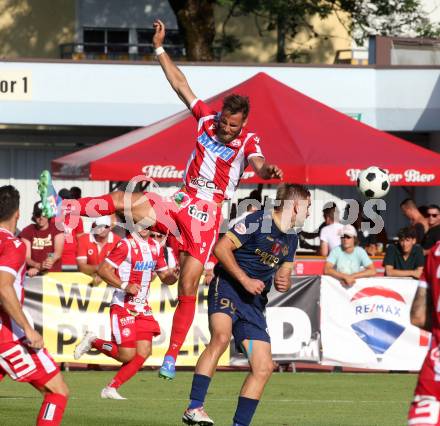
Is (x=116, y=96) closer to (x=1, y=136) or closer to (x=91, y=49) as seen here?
(x=1, y=136)

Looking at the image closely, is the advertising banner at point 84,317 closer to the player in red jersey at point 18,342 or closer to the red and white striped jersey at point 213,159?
the red and white striped jersey at point 213,159

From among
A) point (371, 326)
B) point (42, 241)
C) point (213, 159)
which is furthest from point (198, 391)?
point (42, 241)

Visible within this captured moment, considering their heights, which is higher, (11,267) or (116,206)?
(116,206)

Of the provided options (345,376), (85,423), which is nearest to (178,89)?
(85,423)

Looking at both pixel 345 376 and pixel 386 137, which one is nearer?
pixel 345 376

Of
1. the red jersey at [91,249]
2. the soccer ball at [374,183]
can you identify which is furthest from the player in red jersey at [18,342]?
the red jersey at [91,249]

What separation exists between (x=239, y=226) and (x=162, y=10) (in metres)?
28.7

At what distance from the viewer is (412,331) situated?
55.7ft

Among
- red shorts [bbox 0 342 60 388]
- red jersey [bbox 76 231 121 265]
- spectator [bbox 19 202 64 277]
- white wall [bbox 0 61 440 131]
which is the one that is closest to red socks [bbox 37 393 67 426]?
red shorts [bbox 0 342 60 388]

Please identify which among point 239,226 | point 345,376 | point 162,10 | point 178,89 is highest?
point 162,10

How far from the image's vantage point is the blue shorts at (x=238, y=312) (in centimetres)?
1002

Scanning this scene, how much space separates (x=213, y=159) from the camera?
35.8 ft

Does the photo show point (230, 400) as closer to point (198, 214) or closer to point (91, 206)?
point (198, 214)

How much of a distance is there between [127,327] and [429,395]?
22.7ft
